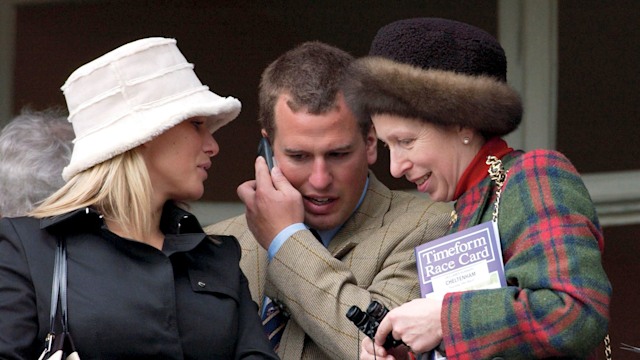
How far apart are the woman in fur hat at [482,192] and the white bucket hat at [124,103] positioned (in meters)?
0.44

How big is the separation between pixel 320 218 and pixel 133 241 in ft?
2.29

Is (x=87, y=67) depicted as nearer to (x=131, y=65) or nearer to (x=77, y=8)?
(x=131, y=65)

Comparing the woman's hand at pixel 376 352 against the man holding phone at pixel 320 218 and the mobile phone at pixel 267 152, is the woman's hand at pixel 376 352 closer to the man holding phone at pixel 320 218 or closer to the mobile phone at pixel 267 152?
the man holding phone at pixel 320 218

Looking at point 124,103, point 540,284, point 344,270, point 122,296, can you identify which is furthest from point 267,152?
point 540,284

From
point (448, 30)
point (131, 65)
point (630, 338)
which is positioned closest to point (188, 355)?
point (131, 65)

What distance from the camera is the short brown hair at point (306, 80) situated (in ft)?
12.4

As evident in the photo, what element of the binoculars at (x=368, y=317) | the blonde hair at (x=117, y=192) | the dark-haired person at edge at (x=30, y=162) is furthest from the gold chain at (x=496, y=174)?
the dark-haired person at edge at (x=30, y=162)

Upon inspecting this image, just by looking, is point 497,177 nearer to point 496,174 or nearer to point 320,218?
point 496,174

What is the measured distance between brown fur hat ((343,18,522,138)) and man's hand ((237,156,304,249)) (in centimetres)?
54

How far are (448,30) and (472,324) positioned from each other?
0.71 m

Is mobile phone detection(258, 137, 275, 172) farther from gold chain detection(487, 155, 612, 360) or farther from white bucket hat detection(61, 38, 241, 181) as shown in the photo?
gold chain detection(487, 155, 612, 360)

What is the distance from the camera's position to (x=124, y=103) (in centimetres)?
336

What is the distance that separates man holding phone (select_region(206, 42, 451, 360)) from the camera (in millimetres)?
3527

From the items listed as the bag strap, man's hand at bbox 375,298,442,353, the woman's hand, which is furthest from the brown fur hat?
the bag strap
